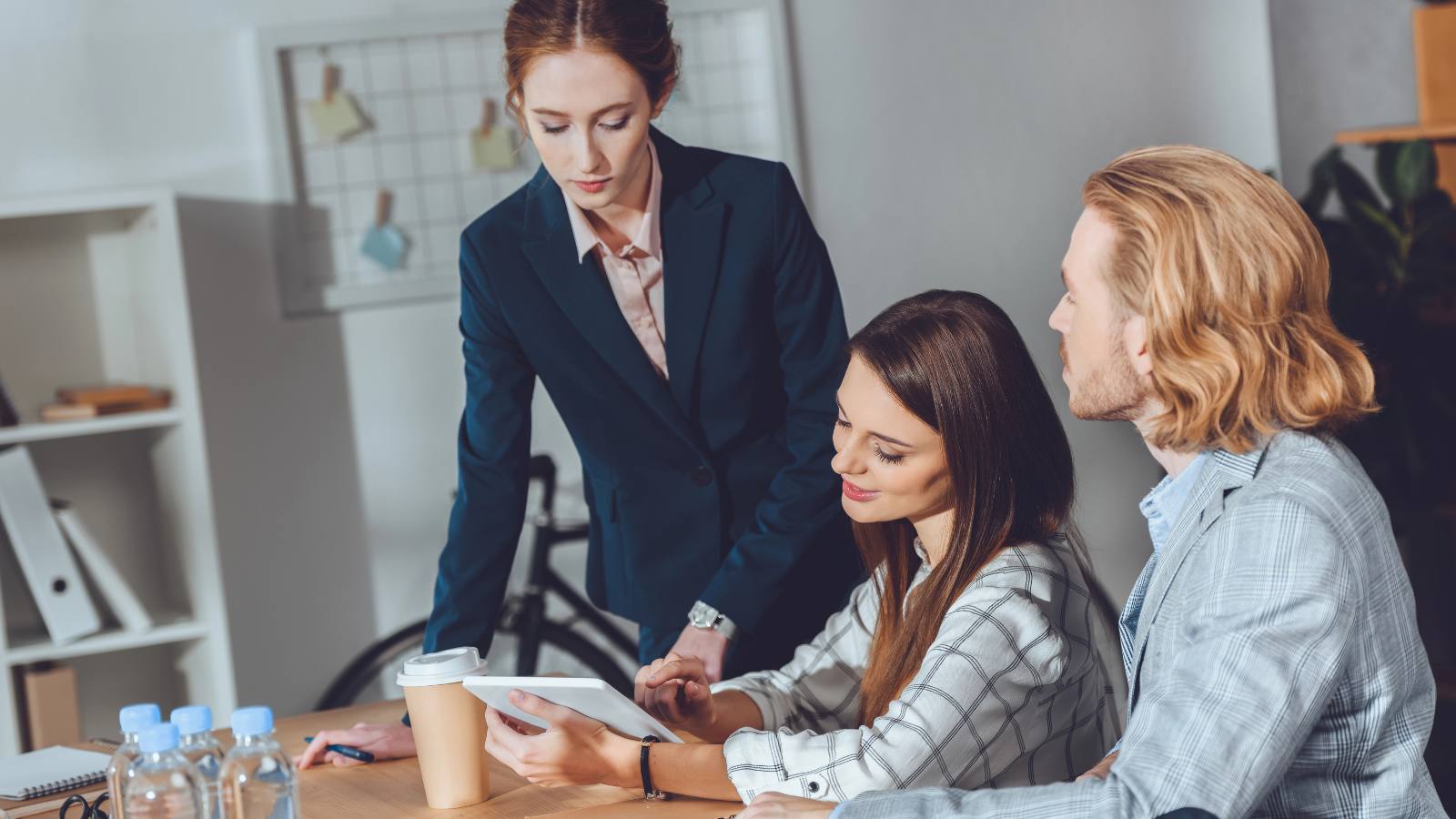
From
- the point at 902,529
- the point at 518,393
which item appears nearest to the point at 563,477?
the point at 518,393

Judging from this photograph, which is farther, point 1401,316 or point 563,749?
point 1401,316

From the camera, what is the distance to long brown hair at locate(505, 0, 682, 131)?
1599 mm

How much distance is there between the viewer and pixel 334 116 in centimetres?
317

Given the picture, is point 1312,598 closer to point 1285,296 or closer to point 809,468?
point 1285,296

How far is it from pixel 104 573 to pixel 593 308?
154 centimetres

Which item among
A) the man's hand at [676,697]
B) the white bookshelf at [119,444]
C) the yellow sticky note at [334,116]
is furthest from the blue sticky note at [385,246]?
the man's hand at [676,697]

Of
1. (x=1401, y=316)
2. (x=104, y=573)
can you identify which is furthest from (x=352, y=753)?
(x=1401, y=316)

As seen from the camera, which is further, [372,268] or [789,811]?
[372,268]

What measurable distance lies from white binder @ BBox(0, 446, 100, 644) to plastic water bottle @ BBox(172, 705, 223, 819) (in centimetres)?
174

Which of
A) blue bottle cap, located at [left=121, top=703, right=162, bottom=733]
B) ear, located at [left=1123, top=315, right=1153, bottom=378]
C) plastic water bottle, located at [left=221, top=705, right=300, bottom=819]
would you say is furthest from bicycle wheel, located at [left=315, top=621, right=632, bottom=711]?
ear, located at [left=1123, top=315, right=1153, bottom=378]

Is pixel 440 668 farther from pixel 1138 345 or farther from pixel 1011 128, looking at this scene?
pixel 1011 128

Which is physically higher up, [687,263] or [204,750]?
[687,263]

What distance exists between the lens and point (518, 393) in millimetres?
1841

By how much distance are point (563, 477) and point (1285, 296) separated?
2433 millimetres
